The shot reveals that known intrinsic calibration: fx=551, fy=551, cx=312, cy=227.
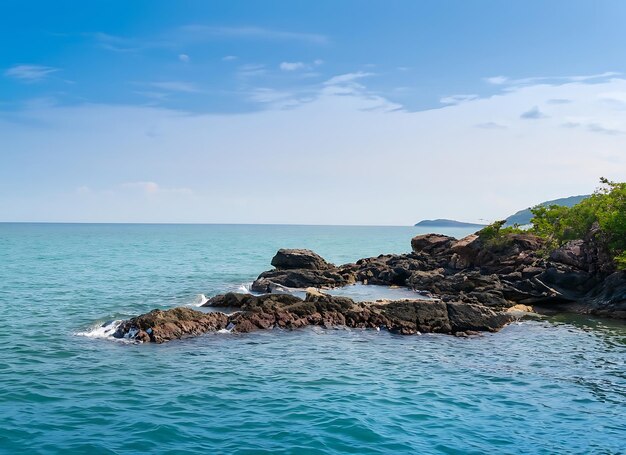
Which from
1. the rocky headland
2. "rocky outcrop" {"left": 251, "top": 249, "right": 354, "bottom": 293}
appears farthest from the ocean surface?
"rocky outcrop" {"left": 251, "top": 249, "right": 354, "bottom": 293}

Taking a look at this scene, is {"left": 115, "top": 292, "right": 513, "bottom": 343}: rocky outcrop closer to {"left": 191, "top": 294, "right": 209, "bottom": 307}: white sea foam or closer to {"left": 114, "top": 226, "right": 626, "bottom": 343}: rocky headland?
{"left": 114, "top": 226, "right": 626, "bottom": 343}: rocky headland

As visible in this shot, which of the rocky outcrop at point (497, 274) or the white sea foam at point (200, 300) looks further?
the white sea foam at point (200, 300)

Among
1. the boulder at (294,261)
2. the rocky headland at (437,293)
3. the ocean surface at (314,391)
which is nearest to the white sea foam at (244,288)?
the rocky headland at (437,293)

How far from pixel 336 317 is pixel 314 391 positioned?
1476 cm

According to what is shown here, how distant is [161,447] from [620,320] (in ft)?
118

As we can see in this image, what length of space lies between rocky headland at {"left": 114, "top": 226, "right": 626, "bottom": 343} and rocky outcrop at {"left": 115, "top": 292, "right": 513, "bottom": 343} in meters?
0.07

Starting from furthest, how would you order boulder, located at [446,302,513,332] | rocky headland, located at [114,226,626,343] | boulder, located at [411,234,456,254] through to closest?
boulder, located at [411,234,456,254] < boulder, located at [446,302,513,332] < rocky headland, located at [114,226,626,343]

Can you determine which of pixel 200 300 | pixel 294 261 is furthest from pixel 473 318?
pixel 294 261

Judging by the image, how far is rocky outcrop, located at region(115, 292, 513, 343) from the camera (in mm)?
34750

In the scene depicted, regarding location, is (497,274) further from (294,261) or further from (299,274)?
(294,261)

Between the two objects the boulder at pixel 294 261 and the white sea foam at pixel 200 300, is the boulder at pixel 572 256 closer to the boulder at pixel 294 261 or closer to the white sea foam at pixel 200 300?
the boulder at pixel 294 261

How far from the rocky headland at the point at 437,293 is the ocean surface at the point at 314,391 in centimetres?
192

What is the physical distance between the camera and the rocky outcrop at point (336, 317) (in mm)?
34750

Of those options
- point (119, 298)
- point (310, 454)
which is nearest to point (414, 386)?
point (310, 454)
